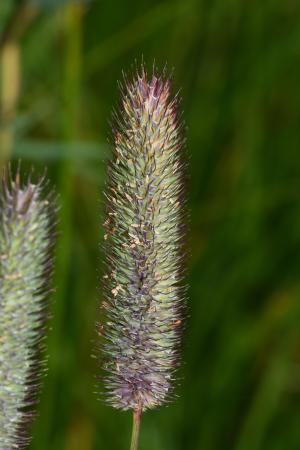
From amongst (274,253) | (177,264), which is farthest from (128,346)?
(274,253)

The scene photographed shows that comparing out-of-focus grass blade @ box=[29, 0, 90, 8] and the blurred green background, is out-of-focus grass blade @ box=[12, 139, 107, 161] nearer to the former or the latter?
the blurred green background

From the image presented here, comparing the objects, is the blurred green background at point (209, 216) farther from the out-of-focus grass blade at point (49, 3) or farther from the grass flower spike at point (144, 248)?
the grass flower spike at point (144, 248)

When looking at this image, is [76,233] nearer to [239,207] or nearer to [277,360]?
[239,207]

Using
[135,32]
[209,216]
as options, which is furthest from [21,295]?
[209,216]

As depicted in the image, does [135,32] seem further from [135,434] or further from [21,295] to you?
[135,434]

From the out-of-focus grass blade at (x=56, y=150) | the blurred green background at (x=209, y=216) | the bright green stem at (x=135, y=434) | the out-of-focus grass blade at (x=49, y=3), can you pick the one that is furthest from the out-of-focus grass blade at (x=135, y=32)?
the bright green stem at (x=135, y=434)

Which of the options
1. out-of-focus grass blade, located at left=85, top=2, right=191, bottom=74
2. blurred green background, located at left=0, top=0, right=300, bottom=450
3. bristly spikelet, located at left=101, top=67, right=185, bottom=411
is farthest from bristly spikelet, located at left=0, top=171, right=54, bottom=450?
out-of-focus grass blade, located at left=85, top=2, right=191, bottom=74
